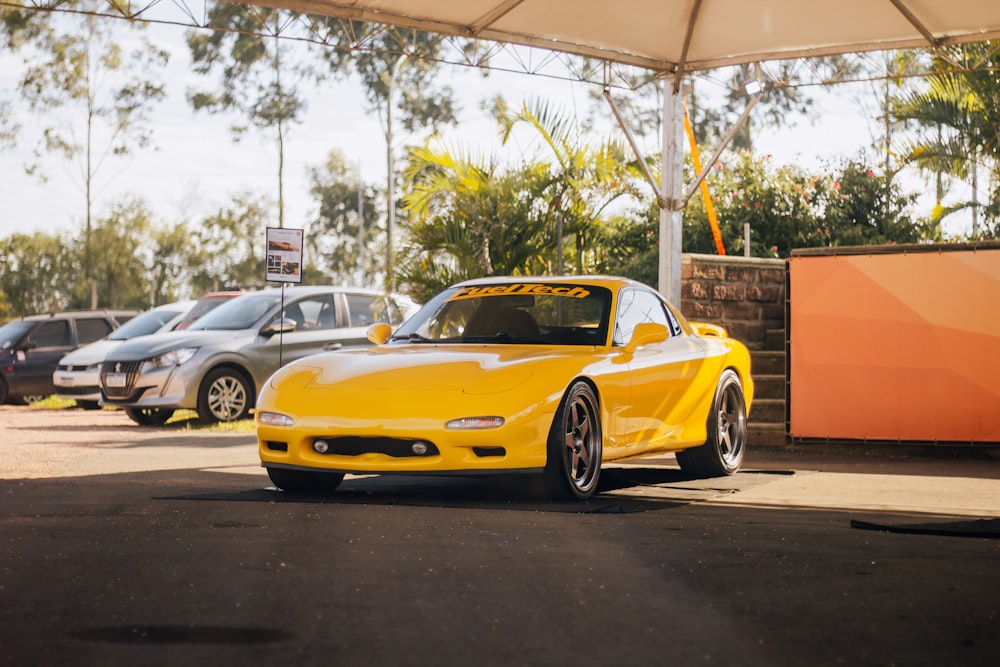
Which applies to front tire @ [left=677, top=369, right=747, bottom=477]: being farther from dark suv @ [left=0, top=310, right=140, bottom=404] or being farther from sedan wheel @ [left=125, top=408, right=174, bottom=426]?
dark suv @ [left=0, top=310, right=140, bottom=404]

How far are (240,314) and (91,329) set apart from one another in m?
9.36

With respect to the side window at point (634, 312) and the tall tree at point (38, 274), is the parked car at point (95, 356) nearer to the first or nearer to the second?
the side window at point (634, 312)

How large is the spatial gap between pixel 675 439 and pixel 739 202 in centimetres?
1273

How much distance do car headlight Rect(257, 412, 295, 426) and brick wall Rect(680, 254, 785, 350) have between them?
7.98 m

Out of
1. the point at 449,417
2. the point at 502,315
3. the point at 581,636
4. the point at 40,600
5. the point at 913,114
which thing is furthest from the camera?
the point at 913,114

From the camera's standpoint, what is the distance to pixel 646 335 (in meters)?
9.64

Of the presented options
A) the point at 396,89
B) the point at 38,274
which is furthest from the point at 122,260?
the point at 396,89

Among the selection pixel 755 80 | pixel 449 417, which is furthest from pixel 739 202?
pixel 449 417

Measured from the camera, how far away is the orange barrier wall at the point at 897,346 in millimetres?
14094

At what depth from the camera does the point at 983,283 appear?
14.1 meters

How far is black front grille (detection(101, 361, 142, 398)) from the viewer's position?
18.2 metres

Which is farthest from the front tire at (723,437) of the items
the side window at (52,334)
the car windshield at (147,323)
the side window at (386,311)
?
the side window at (52,334)

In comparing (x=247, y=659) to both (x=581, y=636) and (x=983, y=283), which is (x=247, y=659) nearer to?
(x=581, y=636)

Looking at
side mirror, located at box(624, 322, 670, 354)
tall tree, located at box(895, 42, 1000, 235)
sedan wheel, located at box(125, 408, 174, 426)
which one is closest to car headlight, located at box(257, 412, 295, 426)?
side mirror, located at box(624, 322, 670, 354)
